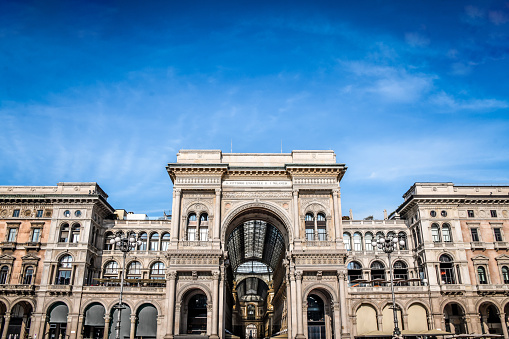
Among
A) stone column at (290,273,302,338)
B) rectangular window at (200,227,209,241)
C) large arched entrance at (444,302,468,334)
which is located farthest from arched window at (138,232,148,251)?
large arched entrance at (444,302,468,334)

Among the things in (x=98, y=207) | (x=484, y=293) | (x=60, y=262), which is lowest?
(x=484, y=293)

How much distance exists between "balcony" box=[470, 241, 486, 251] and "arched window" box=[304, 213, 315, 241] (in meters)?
22.3

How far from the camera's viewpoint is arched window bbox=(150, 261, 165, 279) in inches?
2288

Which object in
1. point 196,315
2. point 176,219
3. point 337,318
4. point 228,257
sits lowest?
point 337,318

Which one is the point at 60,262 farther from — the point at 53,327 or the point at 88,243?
the point at 53,327

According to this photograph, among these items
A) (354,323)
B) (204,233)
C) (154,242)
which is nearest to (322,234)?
(354,323)

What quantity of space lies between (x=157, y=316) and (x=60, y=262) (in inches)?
548

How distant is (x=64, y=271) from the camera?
5191cm

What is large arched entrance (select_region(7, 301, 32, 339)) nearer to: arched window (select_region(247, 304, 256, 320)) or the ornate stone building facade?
the ornate stone building facade

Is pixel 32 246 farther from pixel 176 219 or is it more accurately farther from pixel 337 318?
pixel 337 318

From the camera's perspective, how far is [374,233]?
59.4 m

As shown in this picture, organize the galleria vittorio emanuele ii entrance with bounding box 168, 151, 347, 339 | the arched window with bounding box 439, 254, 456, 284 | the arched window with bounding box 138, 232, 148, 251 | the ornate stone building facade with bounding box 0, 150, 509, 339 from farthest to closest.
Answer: the arched window with bounding box 138, 232, 148, 251 → the arched window with bounding box 439, 254, 456, 284 → the ornate stone building facade with bounding box 0, 150, 509, 339 → the galleria vittorio emanuele ii entrance with bounding box 168, 151, 347, 339

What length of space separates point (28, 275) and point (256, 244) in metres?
36.8

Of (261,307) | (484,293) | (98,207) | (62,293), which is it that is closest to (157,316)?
(62,293)
